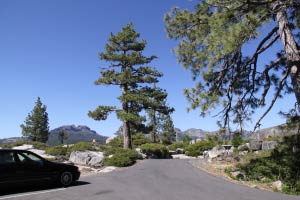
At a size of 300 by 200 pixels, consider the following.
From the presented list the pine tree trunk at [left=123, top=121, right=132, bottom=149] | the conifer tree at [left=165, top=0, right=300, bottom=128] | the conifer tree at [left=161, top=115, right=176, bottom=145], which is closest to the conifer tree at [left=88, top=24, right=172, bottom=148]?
the pine tree trunk at [left=123, top=121, right=132, bottom=149]

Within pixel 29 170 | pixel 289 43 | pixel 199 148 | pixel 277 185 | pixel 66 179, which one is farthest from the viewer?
pixel 199 148

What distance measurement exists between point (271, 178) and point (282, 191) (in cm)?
199

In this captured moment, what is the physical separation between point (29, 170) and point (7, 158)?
0.80 m

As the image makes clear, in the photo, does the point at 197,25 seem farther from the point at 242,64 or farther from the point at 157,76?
the point at 157,76

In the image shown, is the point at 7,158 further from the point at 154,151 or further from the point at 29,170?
the point at 154,151

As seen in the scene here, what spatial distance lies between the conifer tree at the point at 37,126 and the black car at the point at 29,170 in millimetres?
60450

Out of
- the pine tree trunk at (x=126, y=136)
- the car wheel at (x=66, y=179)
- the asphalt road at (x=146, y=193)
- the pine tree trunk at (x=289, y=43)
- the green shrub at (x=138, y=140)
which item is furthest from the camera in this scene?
the green shrub at (x=138, y=140)

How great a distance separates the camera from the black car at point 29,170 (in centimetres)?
1013

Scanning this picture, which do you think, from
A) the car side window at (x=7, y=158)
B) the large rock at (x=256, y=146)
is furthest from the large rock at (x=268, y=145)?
the car side window at (x=7, y=158)

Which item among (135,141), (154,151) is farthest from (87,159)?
(135,141)

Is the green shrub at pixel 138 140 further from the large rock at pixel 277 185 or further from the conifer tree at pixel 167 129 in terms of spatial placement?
the large rock at pixel 277 185

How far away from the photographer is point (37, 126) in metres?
68.8

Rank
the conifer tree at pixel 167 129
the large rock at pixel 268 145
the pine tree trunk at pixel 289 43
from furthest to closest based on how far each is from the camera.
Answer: the conifer tree at pixel 167 129
the large rock at pixel 268 145
the pine tree trunk at pixel 289 43

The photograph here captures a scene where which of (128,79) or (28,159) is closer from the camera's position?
(28,159)
